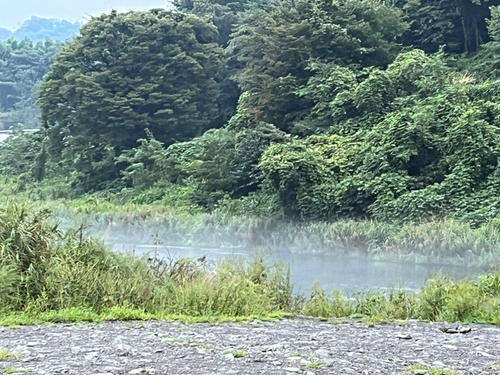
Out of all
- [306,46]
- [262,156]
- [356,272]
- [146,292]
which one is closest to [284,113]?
[306,46]

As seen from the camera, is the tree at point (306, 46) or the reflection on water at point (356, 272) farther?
the tree at point (306, 46)

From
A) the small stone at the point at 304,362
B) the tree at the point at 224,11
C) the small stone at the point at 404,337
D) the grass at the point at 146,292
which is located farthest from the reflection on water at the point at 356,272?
the tree at the point at 224,11

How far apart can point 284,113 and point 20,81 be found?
23.7 meters

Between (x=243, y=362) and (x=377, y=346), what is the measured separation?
118 centimetres

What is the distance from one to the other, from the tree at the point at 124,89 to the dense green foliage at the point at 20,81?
40.7ft

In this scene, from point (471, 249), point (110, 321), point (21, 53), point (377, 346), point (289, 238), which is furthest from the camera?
point (21, 53)

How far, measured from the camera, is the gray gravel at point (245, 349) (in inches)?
147

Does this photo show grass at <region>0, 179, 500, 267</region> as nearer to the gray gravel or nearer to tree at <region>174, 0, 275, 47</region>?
the gray gravel

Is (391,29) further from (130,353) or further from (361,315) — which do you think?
(130,353)

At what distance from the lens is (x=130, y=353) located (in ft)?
13.5

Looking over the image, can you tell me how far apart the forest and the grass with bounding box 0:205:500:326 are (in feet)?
23.5

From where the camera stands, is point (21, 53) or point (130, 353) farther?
point (21, 53)

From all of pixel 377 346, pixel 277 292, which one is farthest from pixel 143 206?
pixel 377 346

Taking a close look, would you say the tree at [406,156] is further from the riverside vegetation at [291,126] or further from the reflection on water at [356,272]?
the reflection on water at [356,272]
